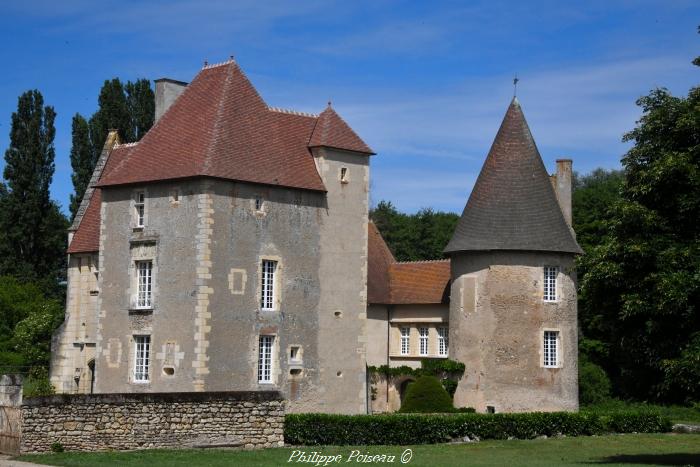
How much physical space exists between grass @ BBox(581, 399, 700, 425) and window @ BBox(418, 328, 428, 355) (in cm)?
693

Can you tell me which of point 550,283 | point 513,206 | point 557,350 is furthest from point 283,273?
point 557,350

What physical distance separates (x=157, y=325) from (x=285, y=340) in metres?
4.30

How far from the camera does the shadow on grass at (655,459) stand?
26812 millimetres

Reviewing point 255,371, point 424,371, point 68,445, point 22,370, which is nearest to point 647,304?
point 68,445

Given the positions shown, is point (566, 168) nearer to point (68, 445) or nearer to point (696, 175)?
point (696, 175)

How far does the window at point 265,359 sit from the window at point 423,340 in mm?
10834

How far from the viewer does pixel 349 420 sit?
98.1 ft

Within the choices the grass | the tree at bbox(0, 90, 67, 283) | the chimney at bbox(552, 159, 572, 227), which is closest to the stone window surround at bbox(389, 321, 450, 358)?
the grass

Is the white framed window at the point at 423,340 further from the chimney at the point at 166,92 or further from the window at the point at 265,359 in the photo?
the chimney at the point at 166,92

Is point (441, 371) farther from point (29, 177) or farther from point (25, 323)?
point (29, 177)

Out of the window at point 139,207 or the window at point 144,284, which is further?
the window at point 139,207

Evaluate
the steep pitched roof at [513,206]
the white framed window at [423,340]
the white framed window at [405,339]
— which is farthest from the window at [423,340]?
the steep pitched roof at [513,206]

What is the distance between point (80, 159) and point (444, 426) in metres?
31.9

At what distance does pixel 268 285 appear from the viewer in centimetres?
3769
